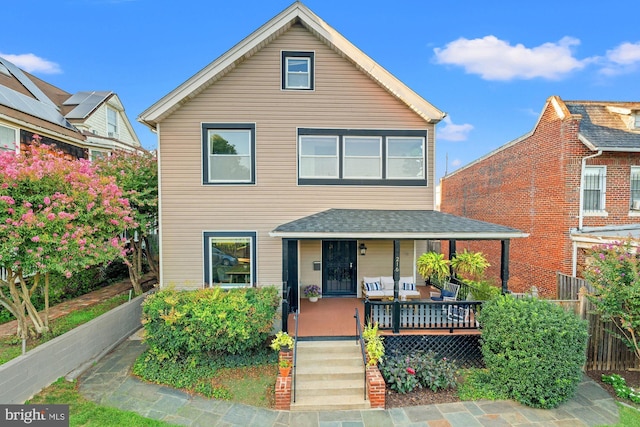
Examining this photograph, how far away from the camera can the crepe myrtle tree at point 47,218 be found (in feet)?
19.0

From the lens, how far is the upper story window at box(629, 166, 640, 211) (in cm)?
1130

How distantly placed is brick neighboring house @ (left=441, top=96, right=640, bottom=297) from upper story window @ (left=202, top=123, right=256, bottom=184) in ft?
36.7

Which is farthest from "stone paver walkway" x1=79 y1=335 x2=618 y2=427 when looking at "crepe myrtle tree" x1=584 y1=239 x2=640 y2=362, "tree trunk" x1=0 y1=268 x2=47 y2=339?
"tree trunk" x1=0 y1=268 x2=47 y2=339

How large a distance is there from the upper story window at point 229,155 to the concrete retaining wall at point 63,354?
15.0 feet

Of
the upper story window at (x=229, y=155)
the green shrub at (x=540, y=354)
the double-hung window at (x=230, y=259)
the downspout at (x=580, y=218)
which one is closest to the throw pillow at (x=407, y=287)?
the green shrub at (x=540, y=354)

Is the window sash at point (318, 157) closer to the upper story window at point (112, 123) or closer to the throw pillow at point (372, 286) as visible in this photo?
the throw pillow at point (372, 286)

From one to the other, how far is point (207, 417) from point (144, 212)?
7224mm

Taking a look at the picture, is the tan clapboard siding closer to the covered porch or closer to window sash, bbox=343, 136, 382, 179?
window sash, bbox=343, 136, 382, 179

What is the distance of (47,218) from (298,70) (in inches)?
285

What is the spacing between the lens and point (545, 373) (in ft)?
19.0

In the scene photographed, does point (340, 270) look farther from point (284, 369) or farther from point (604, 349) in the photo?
point (604, 349)

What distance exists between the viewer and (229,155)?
9.20 m

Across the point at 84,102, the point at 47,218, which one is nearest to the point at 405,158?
the point at 47,218

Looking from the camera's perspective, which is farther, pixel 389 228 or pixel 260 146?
pixel 260 146
